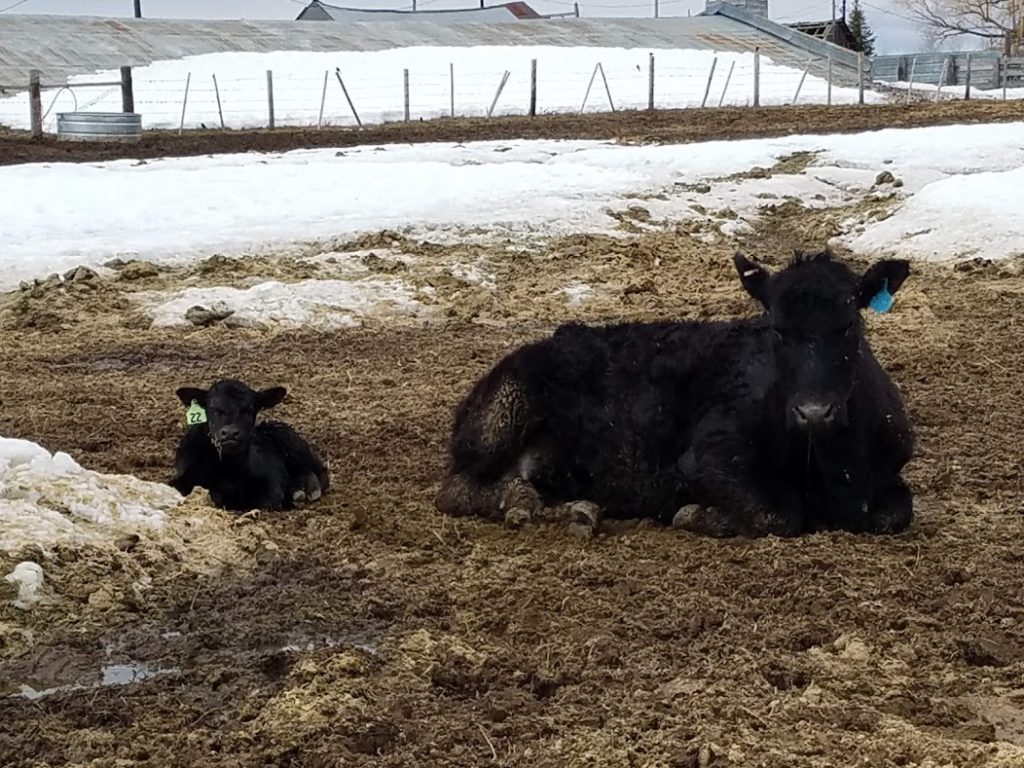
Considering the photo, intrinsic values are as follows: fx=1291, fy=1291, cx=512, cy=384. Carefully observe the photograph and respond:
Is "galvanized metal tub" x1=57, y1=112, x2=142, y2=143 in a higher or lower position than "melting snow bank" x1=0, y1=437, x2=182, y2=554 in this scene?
higher

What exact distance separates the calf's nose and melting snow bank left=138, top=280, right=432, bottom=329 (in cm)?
905

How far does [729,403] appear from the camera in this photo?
7.53 metres

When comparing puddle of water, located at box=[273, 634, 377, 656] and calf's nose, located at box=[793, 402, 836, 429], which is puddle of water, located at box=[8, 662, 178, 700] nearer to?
puddle of water, located at box=[273, 634, 377, 656]

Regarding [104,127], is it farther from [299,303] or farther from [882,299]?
[882,299]

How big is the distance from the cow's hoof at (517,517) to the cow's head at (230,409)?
2097 millimetres

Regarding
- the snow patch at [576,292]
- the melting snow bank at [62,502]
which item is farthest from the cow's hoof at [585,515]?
the snow patch at [576,292]

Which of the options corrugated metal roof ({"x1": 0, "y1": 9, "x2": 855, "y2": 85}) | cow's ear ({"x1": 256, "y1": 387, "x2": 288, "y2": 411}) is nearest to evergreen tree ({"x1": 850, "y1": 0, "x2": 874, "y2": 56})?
corrugated metal roof ({"x1": 0, "y1": 9, "x2": 855, "y2": 85})

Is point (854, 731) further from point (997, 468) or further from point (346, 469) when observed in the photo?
point (346, 469)

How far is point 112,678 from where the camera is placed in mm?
5363

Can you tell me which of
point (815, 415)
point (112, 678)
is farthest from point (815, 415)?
point (112, 678)

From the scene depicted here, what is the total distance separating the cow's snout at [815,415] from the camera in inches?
261

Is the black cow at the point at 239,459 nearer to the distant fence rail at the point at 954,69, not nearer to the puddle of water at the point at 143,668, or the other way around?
the puddle of water at the point at 143,668

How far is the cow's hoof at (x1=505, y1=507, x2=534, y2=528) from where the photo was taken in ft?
24.7

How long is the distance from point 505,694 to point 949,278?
12.4 m
